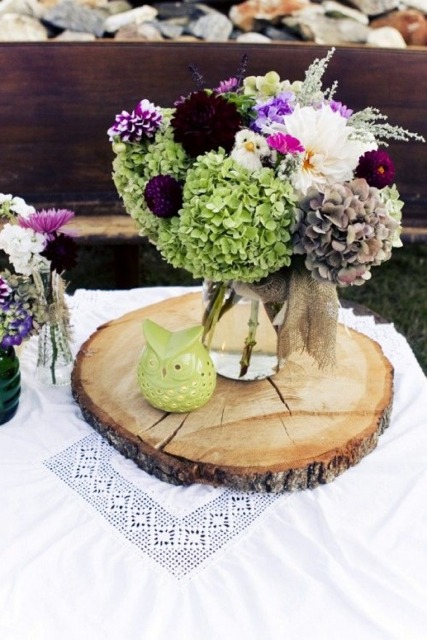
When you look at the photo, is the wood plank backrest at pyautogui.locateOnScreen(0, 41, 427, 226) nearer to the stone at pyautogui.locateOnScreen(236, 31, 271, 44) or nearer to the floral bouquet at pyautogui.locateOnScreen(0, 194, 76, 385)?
the stone at pyautogui.locateOnScreen(236, 31, 271, 44)

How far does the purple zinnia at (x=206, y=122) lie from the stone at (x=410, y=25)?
1987 mm

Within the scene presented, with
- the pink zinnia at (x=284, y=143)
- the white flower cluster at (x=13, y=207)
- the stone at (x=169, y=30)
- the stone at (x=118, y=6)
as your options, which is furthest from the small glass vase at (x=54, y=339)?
the stone at (x=118, y=6)

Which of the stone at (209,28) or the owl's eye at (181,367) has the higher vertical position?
the stone at (209,28)

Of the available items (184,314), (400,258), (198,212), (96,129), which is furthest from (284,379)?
(400,258)

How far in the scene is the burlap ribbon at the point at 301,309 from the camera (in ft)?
3.62

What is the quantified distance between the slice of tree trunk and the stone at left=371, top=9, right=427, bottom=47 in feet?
5.75

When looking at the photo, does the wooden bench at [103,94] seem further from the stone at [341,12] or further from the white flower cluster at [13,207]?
the white flower cluster at [13,207]

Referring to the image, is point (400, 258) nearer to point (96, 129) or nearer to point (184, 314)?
point (96, 129)

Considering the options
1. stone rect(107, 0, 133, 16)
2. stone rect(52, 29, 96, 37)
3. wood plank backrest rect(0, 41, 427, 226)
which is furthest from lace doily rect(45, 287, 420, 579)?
stone rect(107, 0, 133, 16)

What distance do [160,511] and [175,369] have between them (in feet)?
0.74

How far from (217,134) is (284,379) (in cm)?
52

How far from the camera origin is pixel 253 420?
1.19 m

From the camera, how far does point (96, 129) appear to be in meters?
2.37

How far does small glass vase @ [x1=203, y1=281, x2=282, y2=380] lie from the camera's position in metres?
1.24
